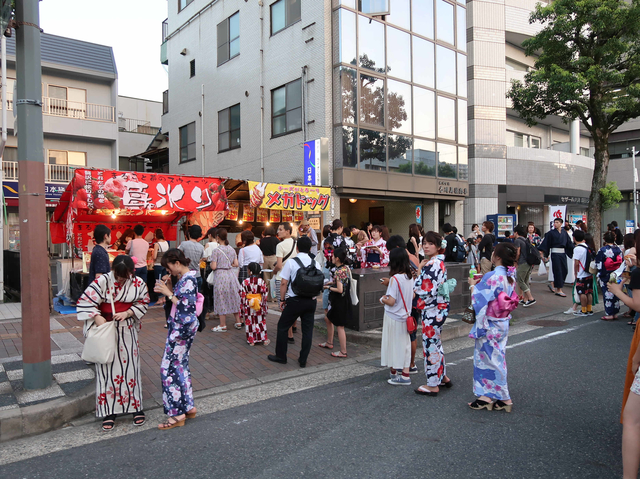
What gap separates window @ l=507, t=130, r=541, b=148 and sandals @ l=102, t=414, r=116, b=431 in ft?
87.0

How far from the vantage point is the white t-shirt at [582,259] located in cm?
955

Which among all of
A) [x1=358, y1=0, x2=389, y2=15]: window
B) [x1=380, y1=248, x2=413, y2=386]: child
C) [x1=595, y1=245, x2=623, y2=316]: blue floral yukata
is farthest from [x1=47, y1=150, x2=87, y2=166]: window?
[x1=595, y1=245, x2=623, y2=316]: blue floral yukata

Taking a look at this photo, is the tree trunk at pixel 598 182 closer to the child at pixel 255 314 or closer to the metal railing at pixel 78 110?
the child at pixel 255 314

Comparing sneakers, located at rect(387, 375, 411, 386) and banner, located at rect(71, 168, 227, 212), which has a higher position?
banner, located at rect(71, 168, 227, 212)

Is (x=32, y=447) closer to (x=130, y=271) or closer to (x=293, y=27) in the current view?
(x=130, y=271)

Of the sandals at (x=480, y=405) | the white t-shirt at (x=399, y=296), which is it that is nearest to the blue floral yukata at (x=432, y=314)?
the white t-shirt at (x=399, y=296)

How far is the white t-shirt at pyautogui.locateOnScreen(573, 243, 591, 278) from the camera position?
955cm

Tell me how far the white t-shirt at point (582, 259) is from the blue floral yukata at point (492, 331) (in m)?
6.08

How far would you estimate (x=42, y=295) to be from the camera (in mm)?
4828

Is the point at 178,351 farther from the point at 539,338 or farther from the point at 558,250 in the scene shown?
the point at 558,250

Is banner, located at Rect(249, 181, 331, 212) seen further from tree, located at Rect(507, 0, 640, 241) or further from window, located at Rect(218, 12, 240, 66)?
window, located at Rect(218, 12, 240, 66)

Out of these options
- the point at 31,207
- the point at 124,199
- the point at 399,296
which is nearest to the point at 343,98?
the point at 124,199

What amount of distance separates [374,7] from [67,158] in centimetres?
1646

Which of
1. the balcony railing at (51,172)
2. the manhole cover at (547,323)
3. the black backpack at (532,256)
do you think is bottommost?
the manhole cover at (547,323)
